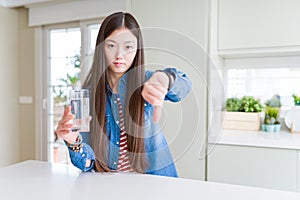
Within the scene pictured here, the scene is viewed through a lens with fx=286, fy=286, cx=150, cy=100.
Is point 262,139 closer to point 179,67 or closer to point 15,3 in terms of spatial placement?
point 179,67

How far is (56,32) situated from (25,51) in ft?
1.32

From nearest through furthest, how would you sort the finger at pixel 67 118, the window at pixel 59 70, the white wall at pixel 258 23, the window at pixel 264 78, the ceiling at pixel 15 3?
1. the finger at pixel 67 118
2. the white wall at pixel 258 23
3. the window at pixel 264 78
4. the ceiling at pixel 15 3
5. the window at pixel 59 70

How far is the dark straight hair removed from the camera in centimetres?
76

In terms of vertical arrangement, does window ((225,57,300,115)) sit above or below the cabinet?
above

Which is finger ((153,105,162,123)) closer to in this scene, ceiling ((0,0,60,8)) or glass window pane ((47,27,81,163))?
glass window pane ((47,27,81,163))

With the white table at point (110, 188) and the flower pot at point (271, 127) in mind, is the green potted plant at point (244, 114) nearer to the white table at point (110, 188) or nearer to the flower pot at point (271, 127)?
the flower pot at point (271, 127)

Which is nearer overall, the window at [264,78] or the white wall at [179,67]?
the white wall at [179,67]

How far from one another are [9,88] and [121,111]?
2.52 m

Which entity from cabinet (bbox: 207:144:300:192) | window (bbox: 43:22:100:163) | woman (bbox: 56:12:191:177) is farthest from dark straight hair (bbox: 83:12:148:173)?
window (bbox: 43:22:100:163)

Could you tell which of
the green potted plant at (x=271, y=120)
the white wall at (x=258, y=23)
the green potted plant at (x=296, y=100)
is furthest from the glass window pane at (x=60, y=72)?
the green potted plant at (x=296, y=100)

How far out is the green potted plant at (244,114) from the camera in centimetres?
213

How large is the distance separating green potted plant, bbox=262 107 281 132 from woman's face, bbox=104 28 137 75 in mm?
1637

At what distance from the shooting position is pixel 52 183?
0.85 meters

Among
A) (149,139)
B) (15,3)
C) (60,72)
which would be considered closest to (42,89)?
(60,72)
